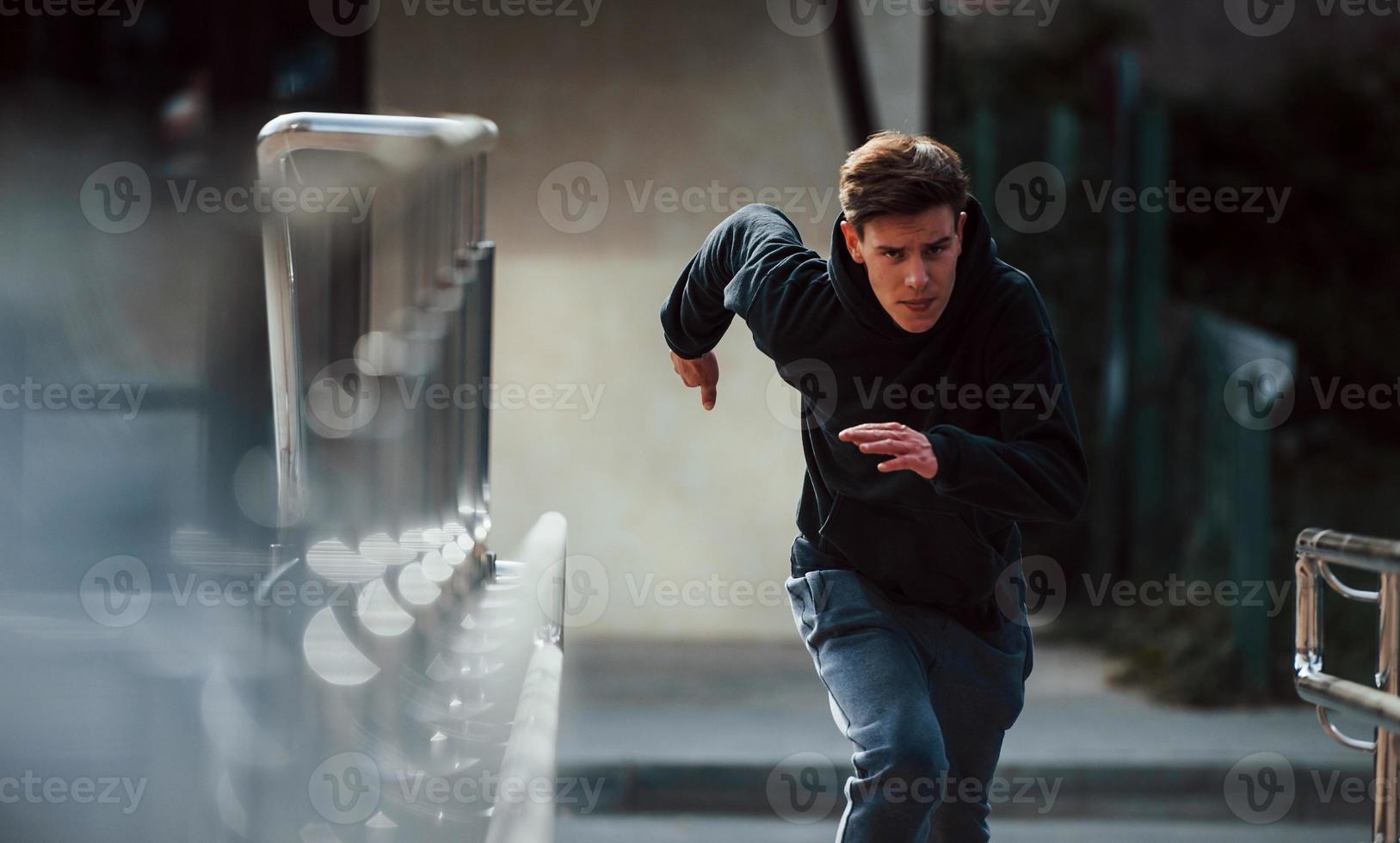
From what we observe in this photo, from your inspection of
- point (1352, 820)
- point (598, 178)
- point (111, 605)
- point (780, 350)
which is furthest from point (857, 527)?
point (598, 178)

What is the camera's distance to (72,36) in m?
5.80

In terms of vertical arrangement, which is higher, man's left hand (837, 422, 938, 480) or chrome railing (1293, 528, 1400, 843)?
man's left hand (837, 422, 938, 480)

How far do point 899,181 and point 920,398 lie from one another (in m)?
0.37

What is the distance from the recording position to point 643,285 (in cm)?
789

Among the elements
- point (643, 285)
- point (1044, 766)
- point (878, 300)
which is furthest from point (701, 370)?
point (643, 285)

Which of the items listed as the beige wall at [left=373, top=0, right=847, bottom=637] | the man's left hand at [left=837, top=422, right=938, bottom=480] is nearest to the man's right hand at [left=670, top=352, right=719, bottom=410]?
the man's left hand at [left=837, top=422, right=938, bottom=480]

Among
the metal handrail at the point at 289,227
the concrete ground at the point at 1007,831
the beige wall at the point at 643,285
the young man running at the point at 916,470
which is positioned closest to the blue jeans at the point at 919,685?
the young man running at the point at 916,470

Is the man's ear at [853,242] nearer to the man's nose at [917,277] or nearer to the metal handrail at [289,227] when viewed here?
the man's nose at [917,277]

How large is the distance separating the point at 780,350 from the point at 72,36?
14.3 feet

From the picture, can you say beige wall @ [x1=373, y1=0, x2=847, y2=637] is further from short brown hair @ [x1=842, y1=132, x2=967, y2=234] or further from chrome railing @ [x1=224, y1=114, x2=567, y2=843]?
short brown hair @ [x1=842, y1=132, x2=967, y2=234]

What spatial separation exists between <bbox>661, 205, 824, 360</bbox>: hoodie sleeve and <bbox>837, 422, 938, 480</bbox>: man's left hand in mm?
430

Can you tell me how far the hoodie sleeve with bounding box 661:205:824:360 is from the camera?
8.41 feet

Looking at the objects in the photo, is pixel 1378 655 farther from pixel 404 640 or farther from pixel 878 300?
pixel 404 640

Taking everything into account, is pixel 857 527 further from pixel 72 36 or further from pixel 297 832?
pixel 72 36
